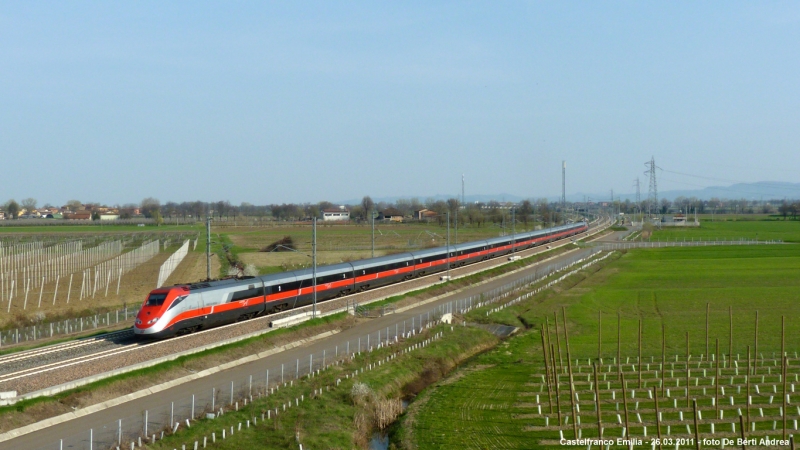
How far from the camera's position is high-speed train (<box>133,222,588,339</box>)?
105ft

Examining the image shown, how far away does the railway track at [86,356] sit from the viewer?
992 inches

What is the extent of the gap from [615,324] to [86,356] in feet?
103

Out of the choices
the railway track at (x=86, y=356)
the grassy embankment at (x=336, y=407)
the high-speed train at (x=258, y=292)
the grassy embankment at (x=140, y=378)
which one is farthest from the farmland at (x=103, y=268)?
the grassy embankment at (x=336, y=407)

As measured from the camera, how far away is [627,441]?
1978 cm

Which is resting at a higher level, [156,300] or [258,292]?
[156,300]

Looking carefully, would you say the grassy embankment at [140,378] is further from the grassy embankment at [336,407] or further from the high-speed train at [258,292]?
the grassy embankment at [336,407]

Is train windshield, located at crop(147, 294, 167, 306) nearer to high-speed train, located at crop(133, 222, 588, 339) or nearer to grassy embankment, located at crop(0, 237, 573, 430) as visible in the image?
high-speed train, located at crop(133, 222, 588, 339)

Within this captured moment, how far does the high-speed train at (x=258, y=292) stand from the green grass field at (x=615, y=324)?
11.3m

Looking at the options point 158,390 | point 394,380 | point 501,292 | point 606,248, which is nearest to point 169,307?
point 158,390

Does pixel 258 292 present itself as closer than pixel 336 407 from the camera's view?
No

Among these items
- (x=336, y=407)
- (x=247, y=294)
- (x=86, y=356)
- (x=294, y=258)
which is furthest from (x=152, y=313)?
(x=294, y=258)

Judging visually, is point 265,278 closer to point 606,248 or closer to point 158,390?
point 158,390

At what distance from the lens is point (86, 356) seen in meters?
28.7

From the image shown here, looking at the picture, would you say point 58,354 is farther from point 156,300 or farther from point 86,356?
point 156,300
